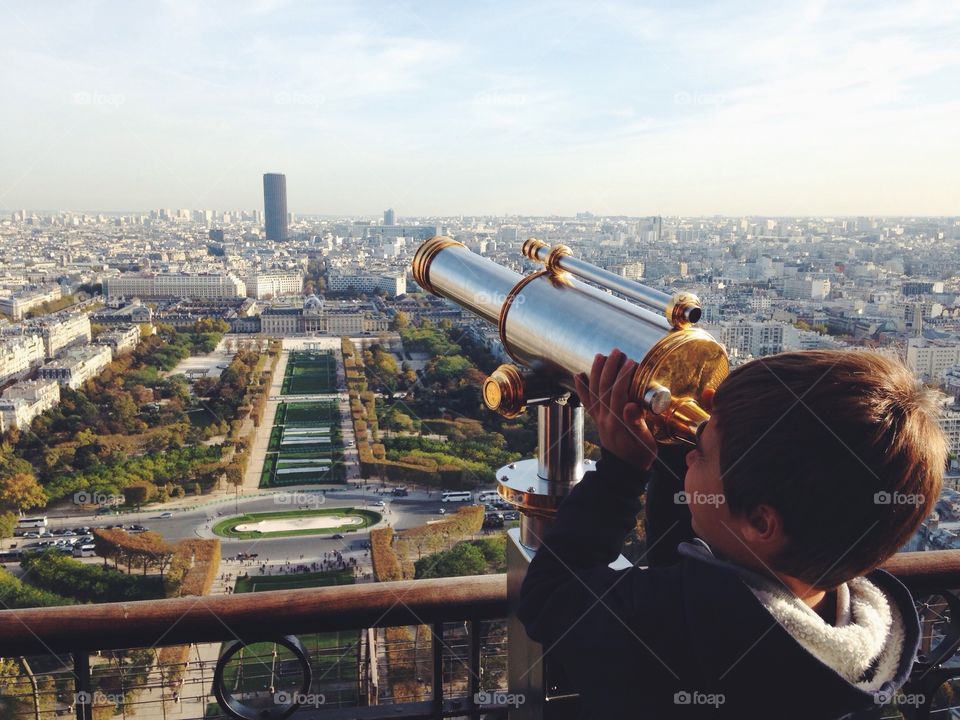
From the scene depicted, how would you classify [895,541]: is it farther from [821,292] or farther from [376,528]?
[821,292]

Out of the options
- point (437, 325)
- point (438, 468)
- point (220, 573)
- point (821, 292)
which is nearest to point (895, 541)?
point (220, 573)

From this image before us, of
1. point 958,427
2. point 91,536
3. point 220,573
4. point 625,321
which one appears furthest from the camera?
point 91,536

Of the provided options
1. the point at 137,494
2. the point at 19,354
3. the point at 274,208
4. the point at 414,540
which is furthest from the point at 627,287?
the point at 274,208

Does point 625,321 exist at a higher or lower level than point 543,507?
higher

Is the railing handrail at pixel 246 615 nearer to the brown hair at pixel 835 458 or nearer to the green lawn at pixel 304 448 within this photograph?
the brown hair at pixel 835 458

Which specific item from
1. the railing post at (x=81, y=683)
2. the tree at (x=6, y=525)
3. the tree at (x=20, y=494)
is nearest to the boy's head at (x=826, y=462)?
the railing post at (x=81, y=683)

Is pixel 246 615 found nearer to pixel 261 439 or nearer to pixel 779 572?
pixel 779 572
